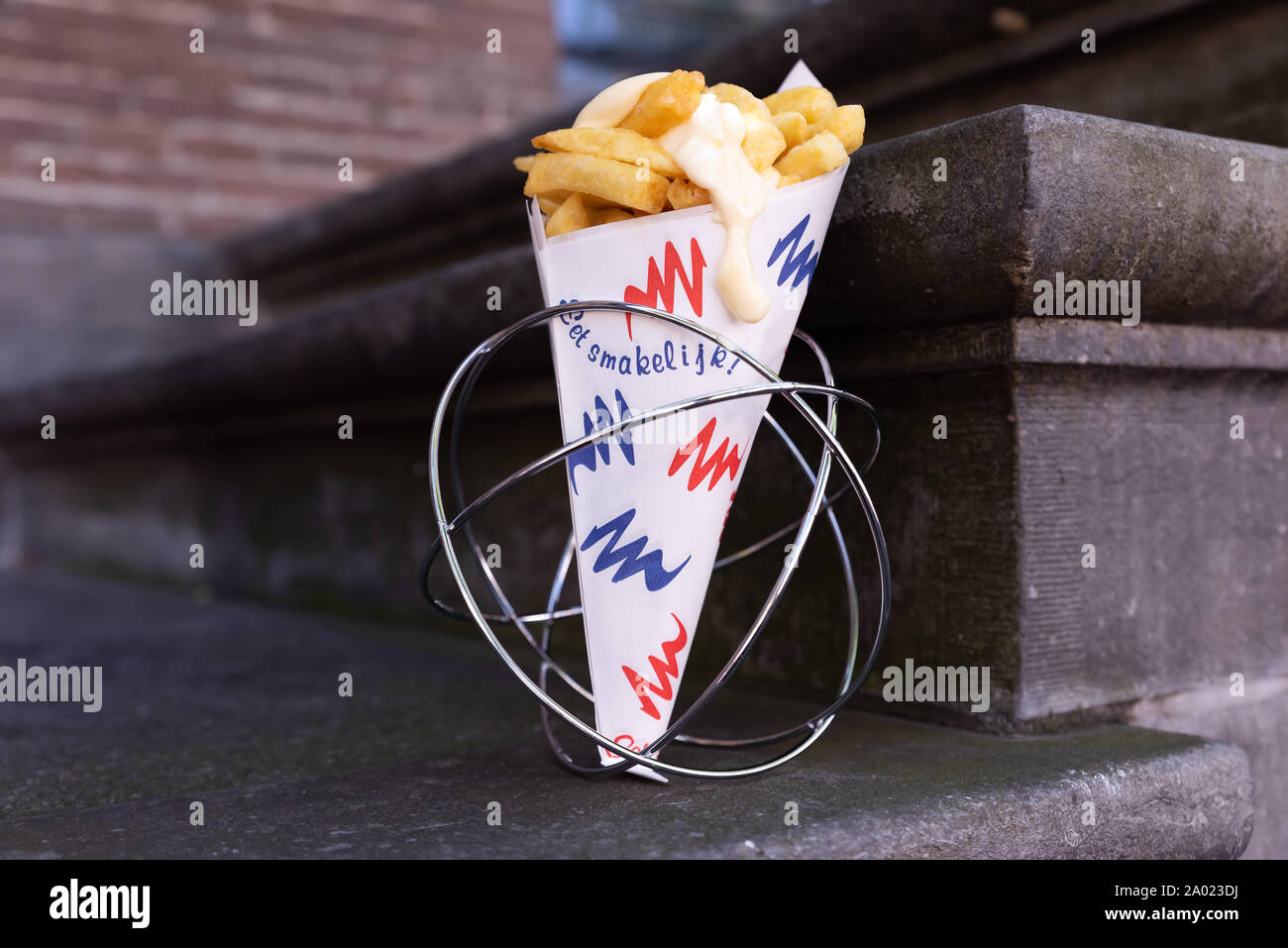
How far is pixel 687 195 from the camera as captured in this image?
4.58ft

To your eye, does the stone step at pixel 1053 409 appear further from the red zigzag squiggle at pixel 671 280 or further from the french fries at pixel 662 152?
the red zigzag squiggle at pixel 671 280

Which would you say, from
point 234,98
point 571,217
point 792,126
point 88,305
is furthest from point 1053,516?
point 234,98

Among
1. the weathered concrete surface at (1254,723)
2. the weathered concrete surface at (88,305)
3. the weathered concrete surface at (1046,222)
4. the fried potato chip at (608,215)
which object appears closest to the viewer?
the fried potato chip at (608,215)

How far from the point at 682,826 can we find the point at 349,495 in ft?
6.81

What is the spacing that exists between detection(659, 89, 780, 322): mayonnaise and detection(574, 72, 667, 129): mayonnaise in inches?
3.3

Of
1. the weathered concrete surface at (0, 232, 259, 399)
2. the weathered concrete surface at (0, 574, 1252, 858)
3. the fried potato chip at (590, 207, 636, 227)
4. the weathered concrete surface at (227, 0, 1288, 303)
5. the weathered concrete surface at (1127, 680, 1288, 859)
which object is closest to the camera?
the weathered concrete surface at (0, 574, 1252, 858)

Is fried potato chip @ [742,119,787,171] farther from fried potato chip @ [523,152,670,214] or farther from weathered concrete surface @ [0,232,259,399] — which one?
weathered concrete surface @ [0,232,259,399]

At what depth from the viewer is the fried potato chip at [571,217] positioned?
4.75ft

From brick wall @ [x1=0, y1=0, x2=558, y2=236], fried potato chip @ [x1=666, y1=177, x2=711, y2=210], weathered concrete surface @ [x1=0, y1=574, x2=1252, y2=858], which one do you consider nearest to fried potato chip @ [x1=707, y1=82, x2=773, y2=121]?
fried potato chip @ [x1=666, y1=177, x2=711, y2=210]

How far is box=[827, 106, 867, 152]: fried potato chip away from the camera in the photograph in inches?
57.6

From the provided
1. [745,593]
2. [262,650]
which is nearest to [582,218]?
[745,593]

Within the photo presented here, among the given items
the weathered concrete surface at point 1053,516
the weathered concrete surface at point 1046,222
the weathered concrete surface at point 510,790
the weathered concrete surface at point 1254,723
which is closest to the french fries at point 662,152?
the weathered concrete surface at point 1046,222
